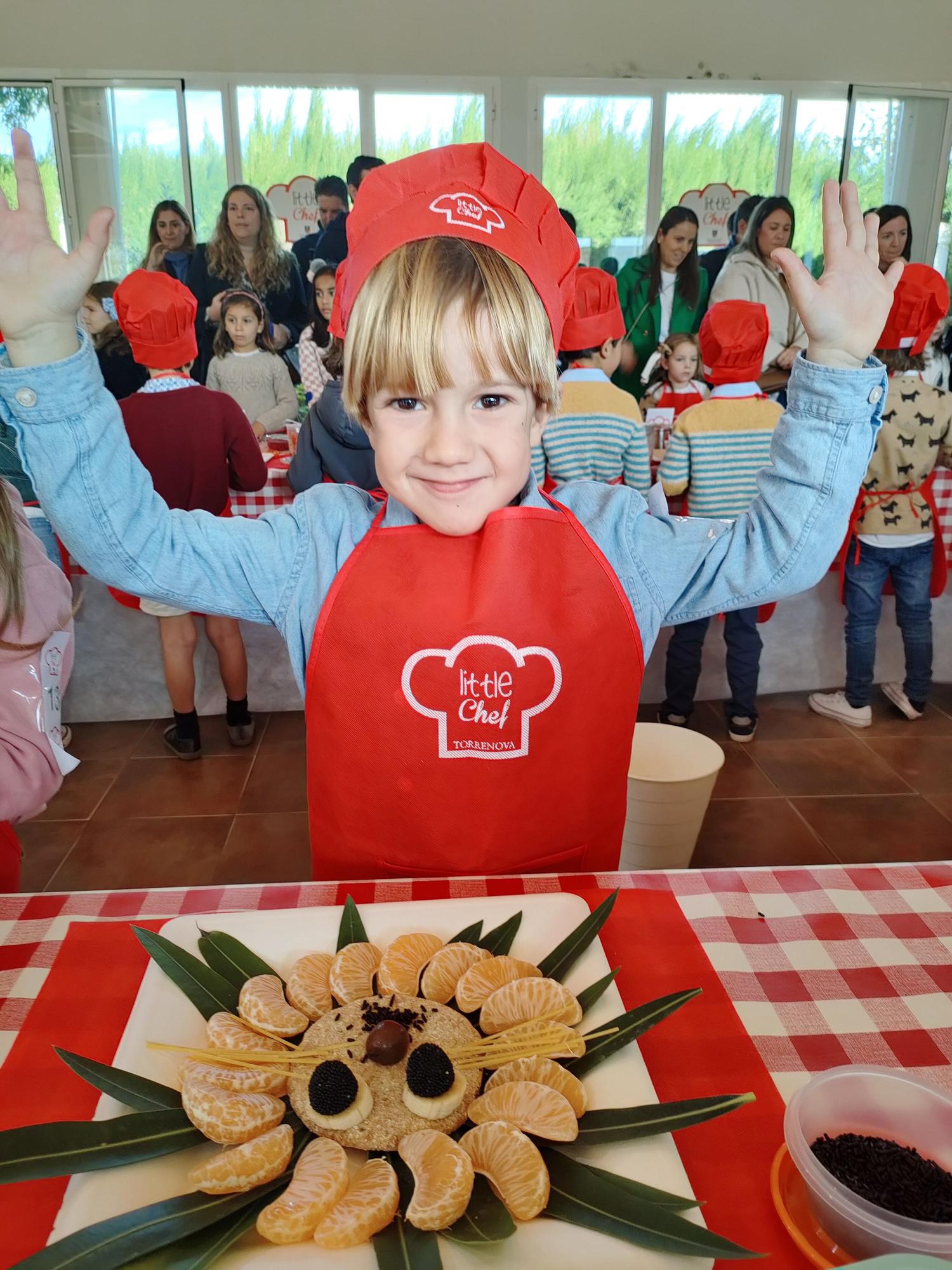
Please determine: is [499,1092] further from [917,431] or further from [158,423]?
[917,431]

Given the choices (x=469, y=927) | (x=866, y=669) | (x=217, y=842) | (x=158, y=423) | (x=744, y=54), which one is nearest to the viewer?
(x=469, y=927)

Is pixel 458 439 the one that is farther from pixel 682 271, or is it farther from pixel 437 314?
pixel 682 271

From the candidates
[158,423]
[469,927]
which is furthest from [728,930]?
[158,423]

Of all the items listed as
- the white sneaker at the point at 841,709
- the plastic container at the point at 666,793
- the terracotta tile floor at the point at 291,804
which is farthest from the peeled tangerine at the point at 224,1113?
the white sneaker at the point at 841,709

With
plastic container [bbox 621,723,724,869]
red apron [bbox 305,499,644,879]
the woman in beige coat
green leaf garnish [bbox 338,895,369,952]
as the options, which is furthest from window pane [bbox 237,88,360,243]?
green leaf garnish [bbox 338,895,369,952]

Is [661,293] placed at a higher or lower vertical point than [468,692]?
higher

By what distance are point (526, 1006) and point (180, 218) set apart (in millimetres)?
5891

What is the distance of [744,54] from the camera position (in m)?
5.63

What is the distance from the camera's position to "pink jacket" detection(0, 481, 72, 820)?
122 cm

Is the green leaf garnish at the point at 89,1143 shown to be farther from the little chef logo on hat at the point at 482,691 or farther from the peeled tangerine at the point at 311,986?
the little chef logo on hat at the point at 482,691

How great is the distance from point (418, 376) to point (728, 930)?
615mm

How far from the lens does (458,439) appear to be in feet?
2.85

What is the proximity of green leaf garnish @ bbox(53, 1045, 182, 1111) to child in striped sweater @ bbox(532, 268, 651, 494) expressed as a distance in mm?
2384

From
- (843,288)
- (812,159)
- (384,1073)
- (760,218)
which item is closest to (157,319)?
(843,288)
